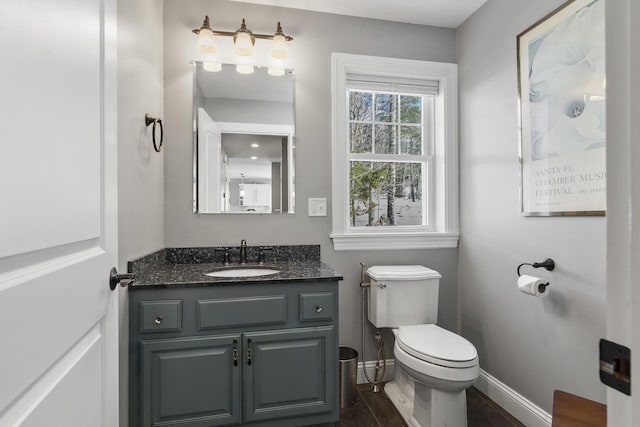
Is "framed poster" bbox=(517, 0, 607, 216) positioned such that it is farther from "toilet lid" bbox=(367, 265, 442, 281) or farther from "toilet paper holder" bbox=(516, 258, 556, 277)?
"toilet lid" bbox=(367, 265, 442, 281)

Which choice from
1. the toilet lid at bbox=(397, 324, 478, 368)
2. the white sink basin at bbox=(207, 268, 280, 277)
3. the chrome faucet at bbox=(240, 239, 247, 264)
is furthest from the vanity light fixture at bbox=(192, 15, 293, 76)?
the toilet lid at bbox=(397, 324, 478, 368)

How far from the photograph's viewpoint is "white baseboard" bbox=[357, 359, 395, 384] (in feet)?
7.61

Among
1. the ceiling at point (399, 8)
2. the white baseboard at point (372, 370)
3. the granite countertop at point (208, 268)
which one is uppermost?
the ceiling at point (399, 8)

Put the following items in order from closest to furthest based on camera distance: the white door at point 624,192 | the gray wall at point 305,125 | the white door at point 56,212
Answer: the white door at point 624,192, the white door at point 56,212, the gray wall at point 305,125

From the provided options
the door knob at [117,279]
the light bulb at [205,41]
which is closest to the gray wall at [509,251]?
the light bulb at [205,41]

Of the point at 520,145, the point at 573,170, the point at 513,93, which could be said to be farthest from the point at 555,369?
the point at 513,93

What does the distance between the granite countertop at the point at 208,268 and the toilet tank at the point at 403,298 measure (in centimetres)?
40

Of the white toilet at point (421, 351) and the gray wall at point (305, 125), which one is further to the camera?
the gray wall at point (305, 125)

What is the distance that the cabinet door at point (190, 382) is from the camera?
59.7 inches

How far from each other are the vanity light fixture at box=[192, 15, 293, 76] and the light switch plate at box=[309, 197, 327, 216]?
859 mm

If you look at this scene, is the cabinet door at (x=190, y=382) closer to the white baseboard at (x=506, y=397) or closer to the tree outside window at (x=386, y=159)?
the white baseboard at (x=506, y=397)

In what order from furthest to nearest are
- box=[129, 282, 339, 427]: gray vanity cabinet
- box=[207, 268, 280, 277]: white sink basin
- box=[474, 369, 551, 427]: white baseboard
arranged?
box=[207, 268, 280, 277]: white sink basin, box=[474, 369, 551, 427]: white baseboard, box=[129, 282, 339, 427]: gray vanity cabinet

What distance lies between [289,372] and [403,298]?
86 centimetres

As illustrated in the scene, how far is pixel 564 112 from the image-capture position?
1.64m
